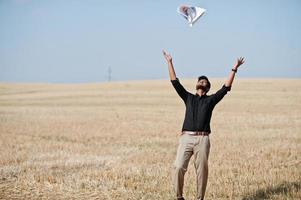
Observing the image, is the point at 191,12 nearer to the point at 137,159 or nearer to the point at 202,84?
the point at 202,84

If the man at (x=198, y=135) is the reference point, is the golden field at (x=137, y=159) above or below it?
below

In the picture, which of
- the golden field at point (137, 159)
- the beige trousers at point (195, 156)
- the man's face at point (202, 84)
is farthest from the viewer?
the golden field at point (137, 159)

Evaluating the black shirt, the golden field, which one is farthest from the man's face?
the golden field

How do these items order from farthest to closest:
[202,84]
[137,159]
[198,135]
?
[137,159] → [202,84] → [198,135]

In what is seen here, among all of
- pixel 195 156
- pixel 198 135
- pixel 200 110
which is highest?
pixel 200 110

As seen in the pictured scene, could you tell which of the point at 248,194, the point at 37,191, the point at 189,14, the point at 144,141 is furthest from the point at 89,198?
the point at 144,141

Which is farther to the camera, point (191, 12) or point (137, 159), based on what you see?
point (137, 159)

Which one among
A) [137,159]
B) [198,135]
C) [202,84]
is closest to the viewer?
[198,135]

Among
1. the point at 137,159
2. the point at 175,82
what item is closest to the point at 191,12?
the point at 175,82

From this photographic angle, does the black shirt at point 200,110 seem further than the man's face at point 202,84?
No

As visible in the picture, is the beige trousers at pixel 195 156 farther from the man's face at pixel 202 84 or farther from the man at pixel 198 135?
the man's face at pixel 202 84

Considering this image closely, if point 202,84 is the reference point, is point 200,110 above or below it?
below

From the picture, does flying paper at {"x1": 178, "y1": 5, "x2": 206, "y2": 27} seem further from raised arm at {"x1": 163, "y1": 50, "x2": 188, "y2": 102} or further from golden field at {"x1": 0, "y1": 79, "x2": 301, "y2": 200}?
golden field at {"x1": 0, "y1": 79, "x2": 301, "y2": 200}

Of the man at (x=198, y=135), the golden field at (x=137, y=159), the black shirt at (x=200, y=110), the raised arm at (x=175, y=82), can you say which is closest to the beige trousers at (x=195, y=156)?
the man at (x=198, y=135)
